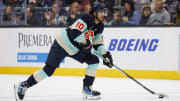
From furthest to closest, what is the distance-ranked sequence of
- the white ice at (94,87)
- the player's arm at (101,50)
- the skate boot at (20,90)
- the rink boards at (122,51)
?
1. the rink boards at (122,51)
2. the white ice at (94,87)
3. the player's arm at (101,50)
4. the skate boot at (20,90)

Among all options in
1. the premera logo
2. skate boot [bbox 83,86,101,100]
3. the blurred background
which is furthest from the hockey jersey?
the blurred background

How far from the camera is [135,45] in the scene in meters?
5.80

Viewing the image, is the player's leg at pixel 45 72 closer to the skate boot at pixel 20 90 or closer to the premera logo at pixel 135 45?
the skate boot at pixel 20 90

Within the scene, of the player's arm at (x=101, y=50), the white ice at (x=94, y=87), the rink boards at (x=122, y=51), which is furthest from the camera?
the rink boards at (x=122, y=51)

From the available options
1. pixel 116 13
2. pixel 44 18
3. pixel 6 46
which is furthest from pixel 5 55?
pixel 116 13

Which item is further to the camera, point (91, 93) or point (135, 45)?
point (135, 45)

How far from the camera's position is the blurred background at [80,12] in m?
5.70

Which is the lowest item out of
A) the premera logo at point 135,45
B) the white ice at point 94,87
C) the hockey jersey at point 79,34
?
the white ice at point 94,87

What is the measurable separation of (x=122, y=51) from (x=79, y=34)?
2.45m

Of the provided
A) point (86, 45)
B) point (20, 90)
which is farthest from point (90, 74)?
point (20, 90)

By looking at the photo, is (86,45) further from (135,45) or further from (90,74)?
(135,45)

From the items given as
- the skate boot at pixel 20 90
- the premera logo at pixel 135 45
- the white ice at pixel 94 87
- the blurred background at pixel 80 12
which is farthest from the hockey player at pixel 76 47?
the blurred background at pixel 80 12

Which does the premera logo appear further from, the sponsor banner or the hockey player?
the hockey player

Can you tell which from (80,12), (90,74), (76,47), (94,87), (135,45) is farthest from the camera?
(80,12)
